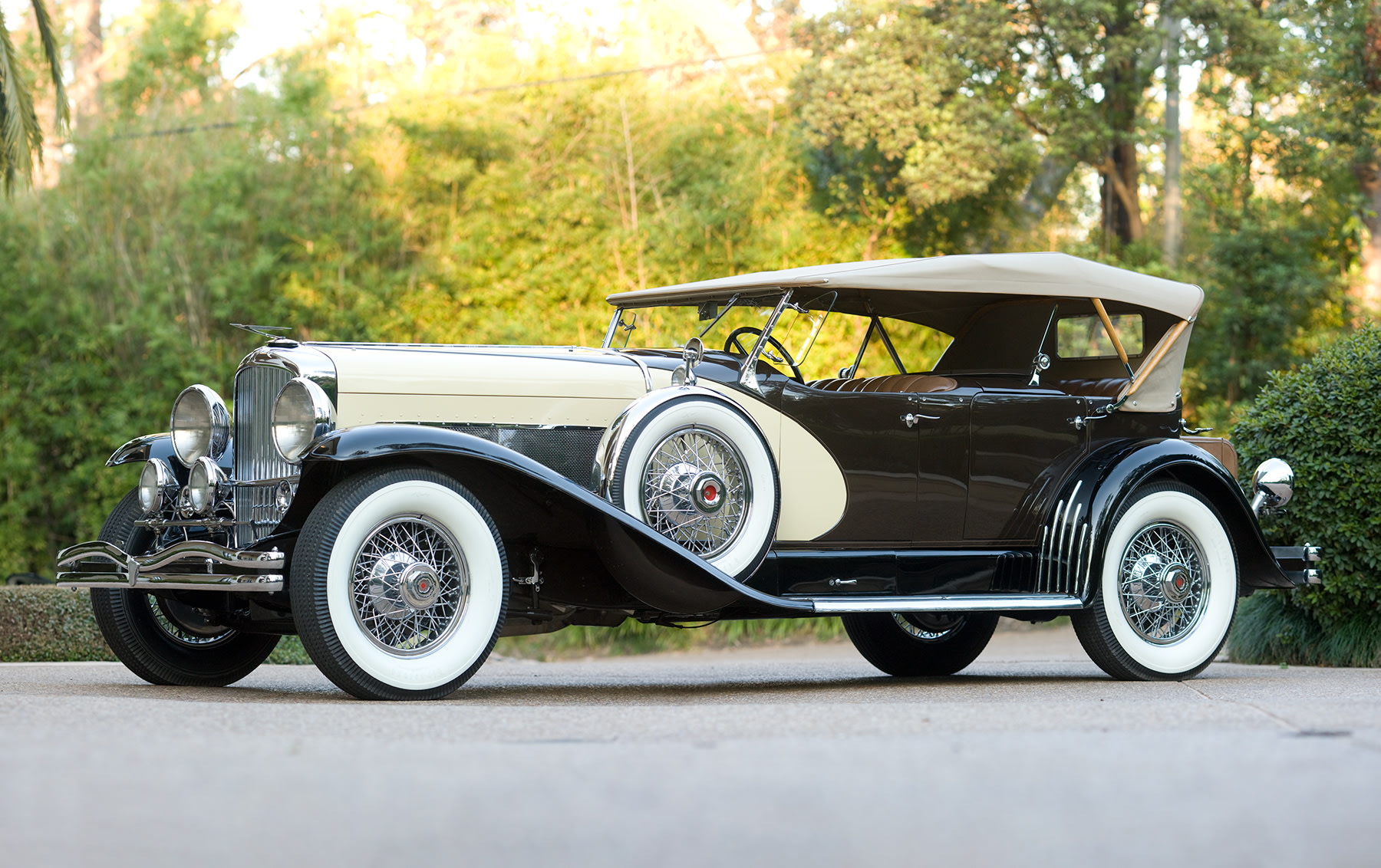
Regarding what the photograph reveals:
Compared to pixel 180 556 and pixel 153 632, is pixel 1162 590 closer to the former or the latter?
pixel 180 556

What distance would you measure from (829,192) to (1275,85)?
530cm

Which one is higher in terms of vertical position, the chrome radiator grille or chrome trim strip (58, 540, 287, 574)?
the chrome radiator grille

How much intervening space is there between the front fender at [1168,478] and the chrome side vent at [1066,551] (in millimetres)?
34

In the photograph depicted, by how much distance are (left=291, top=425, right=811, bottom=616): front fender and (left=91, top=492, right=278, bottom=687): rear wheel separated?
131 centimetres

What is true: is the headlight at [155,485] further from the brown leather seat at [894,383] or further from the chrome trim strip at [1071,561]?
the chrome trim strip at [1071,561]

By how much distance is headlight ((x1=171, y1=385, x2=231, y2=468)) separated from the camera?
5.59 m

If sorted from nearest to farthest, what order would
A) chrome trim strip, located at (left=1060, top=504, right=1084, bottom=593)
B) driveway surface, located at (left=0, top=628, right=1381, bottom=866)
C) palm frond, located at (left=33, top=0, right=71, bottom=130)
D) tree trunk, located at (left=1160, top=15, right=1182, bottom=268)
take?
1. driveway surface, located at (left=0, top=628, right=1381, bottom=866)
2. chrome trim strip, located at (left=1060, top=504, right=1084, bottom=593)
3. palm frond, located at (left=33, top=0, right=71, bottom=130)
4. tree trunk, located at (left=1160, top=15, right=1182, bottom=268)

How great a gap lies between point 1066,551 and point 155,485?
4.03 m

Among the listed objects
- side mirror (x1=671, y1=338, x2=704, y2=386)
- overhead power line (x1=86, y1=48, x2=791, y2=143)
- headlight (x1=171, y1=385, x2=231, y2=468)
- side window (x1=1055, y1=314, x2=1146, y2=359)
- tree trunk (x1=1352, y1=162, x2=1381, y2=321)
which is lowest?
headlight (x1=171, y1=385, x2=231, y2=468)

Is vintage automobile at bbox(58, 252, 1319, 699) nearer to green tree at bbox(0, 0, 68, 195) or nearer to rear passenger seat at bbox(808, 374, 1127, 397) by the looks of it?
rear passenger seat at bbox(808, 374, 1127, 397)

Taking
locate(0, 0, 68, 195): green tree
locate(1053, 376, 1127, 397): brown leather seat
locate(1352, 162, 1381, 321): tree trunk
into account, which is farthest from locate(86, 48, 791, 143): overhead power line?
locate(1053, 376, 1127, 397): brown leather seat

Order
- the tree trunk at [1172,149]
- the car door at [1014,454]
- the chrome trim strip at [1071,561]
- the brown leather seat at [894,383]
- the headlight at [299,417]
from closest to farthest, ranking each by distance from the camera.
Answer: the headlight at [299,417] < the chrome trim strip at [1071,561] < the car door at [1014,454] < the brown leather seat at [894,383] < the tree trunk at [1172,149]

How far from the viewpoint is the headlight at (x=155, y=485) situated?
5.44 meters

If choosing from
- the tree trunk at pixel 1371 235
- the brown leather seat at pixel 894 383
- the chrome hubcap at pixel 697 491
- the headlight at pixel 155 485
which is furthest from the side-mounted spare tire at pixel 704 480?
the tree trunk at pixel 1371 235
